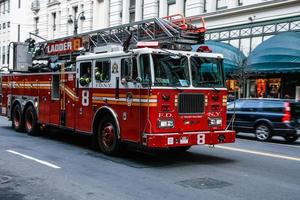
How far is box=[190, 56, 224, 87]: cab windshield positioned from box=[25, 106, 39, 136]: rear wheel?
691 centimetres

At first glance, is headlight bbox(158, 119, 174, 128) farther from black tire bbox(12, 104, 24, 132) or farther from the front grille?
black tire bbox(12, 104, 24, 132)

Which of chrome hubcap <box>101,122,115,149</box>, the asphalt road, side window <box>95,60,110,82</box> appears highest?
side window <box>95,60,110,82</box>

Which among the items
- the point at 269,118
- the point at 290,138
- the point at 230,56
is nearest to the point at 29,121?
the point at 269,118

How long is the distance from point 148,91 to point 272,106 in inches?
347

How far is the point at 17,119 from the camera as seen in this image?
701 inches

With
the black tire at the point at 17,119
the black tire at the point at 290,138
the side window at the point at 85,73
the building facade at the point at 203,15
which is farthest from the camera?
the building facade at the point at 203,15

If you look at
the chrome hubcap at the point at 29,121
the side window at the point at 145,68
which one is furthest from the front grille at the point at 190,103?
the chrome hubcap at the point at 29,121

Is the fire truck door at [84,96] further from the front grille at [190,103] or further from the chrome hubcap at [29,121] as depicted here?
the chrome hubcap at [29,121]

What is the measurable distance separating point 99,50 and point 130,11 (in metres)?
27.4

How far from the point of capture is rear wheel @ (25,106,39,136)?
16289 millimetres

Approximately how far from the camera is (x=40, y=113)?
15.8 metres

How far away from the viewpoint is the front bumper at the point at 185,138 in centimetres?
1040

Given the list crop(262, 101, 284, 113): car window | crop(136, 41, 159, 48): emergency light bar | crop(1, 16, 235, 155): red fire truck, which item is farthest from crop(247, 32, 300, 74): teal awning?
crop(136, 41, 159, 48): emergency light bar

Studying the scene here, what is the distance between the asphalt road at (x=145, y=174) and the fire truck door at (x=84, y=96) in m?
0.73
